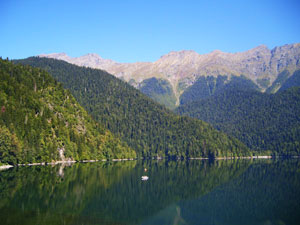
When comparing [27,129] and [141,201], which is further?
[27,129]

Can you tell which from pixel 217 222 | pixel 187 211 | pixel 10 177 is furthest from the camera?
pixel 10 177

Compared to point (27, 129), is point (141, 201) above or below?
below

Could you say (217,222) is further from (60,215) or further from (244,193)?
(244,193)

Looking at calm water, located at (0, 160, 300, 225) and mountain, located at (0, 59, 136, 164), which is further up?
mountain, located at (0, 59, 136, 164)

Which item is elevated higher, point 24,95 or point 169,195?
point 24,95

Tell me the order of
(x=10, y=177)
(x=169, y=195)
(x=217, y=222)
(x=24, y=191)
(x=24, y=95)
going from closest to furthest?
1. (x=217, y=222)
2. (x=24, y=191)
3. (x=169, y=195)
4. (x=10, y=177)
5. (x=24, y=95)

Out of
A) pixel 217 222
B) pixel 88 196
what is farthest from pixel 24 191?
pixel 217 222

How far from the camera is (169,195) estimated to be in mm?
99812

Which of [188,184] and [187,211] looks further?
[188,184]

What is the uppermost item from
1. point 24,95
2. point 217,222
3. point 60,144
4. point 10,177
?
point 24,95

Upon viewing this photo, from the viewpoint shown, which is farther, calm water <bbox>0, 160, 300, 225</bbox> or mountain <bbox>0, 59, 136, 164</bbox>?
mountain <bbox>0, 59, 136, 164</bbox>

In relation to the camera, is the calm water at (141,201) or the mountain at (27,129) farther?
the mountain at (27,129)

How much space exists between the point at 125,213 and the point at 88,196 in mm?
16566

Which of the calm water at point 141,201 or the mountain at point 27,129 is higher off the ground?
the mountain at point 27,129
